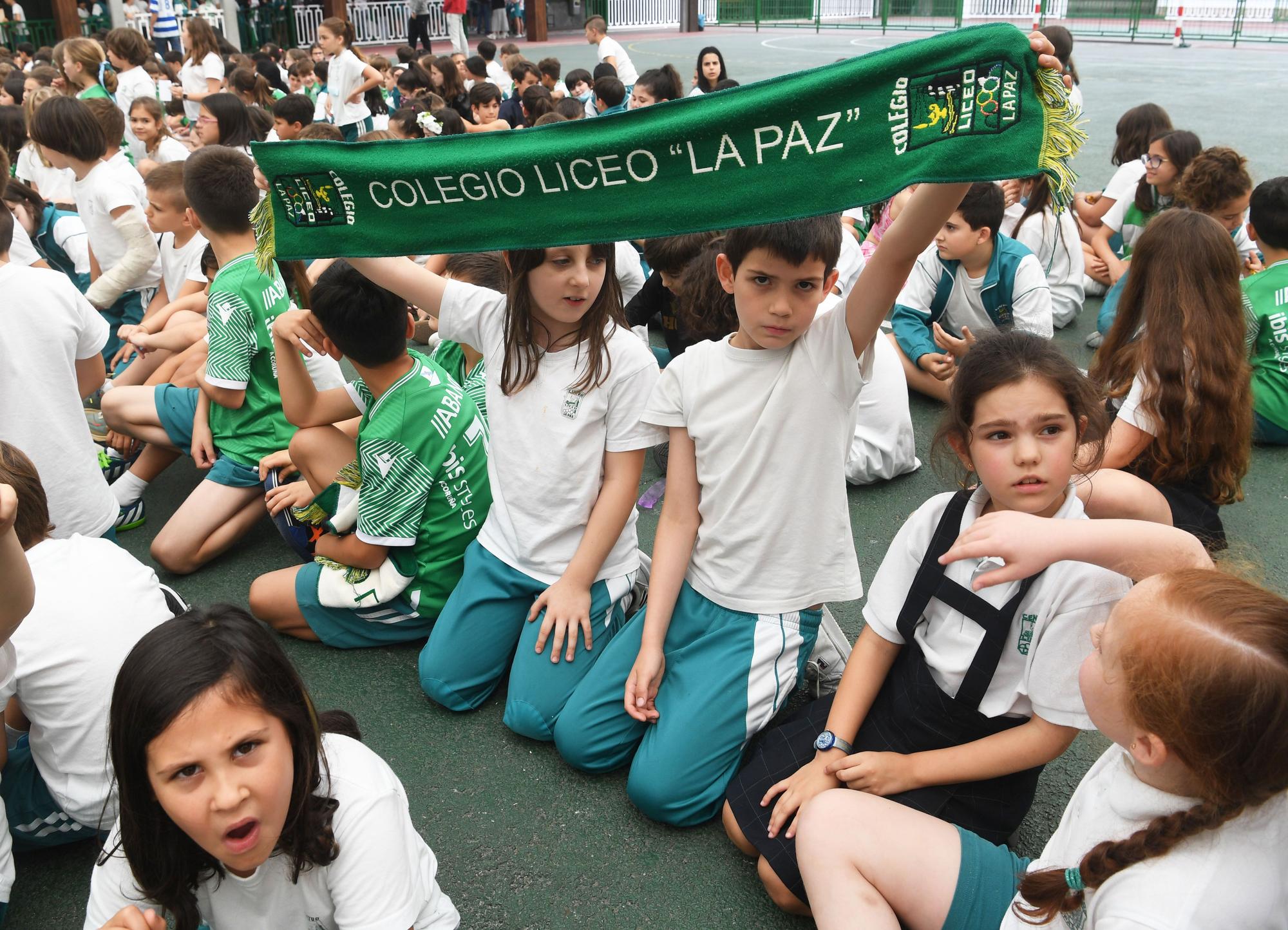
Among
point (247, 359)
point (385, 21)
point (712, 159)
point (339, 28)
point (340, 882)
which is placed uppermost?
point (385, 21)

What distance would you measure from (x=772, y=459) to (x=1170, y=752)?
45.1 inches

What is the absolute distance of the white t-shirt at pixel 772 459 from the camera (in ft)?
7.57

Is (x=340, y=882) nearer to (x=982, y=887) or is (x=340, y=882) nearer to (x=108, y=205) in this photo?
(x=982, y=887)

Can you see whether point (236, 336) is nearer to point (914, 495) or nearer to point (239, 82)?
point (914, 495)

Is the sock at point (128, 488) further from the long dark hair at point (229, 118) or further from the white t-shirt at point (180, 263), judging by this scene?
the long dark hair at point (229, 118)

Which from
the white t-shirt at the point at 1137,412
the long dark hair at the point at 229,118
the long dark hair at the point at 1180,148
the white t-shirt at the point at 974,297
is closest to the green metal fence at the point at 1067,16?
the long dark hair at the point at 1180,148

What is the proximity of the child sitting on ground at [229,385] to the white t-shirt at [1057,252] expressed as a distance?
3.53 meters

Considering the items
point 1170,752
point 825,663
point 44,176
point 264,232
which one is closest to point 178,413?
point 264,232

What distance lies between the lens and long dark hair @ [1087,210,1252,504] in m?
2.82

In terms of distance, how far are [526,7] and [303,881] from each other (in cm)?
2920

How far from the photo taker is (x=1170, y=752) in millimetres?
1360

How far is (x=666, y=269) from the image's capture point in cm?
410

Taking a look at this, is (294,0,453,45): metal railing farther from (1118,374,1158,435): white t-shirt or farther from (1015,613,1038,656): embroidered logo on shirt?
(1015,613,1038,656): embroidered logo on shirt

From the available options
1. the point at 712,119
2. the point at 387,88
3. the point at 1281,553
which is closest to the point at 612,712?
the point at 712,119
